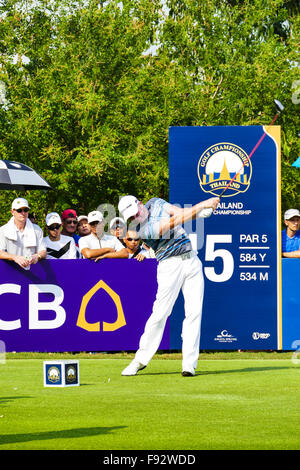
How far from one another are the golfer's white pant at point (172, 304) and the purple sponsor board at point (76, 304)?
2.26 m

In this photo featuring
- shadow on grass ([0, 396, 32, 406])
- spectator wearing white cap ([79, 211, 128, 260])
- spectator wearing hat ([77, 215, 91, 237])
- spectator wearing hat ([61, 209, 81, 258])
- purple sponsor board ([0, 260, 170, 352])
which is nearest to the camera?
shadow on grass ([0, 396, 32, 406])

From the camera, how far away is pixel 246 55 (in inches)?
1232

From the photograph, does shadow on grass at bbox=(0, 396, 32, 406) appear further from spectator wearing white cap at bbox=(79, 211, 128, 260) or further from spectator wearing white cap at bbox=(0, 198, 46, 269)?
spectator wearing white cap at bbox=(79, 211, 128, 260)

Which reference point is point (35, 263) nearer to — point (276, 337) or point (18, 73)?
point (276, 337)

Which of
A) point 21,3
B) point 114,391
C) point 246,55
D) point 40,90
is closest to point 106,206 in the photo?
point 40,90

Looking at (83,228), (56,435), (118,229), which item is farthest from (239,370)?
(56,435)

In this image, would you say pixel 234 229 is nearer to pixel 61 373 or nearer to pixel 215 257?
pixel 215 257

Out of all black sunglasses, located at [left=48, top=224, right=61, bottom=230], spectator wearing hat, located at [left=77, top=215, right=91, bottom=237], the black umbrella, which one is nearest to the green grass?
black sunglasses, located at [left=48, top=224, right=61, bottom=230]

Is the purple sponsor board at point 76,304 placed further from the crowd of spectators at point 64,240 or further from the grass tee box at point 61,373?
the grass tee box at point 61,373

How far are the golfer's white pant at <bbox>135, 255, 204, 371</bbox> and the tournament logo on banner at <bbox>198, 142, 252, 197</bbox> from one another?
2.74 metres

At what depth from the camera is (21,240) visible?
12547 mm

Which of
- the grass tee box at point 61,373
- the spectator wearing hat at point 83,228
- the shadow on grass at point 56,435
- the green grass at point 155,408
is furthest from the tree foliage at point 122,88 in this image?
the shadow on grass at point 56,435

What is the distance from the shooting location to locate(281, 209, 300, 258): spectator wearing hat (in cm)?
1317
